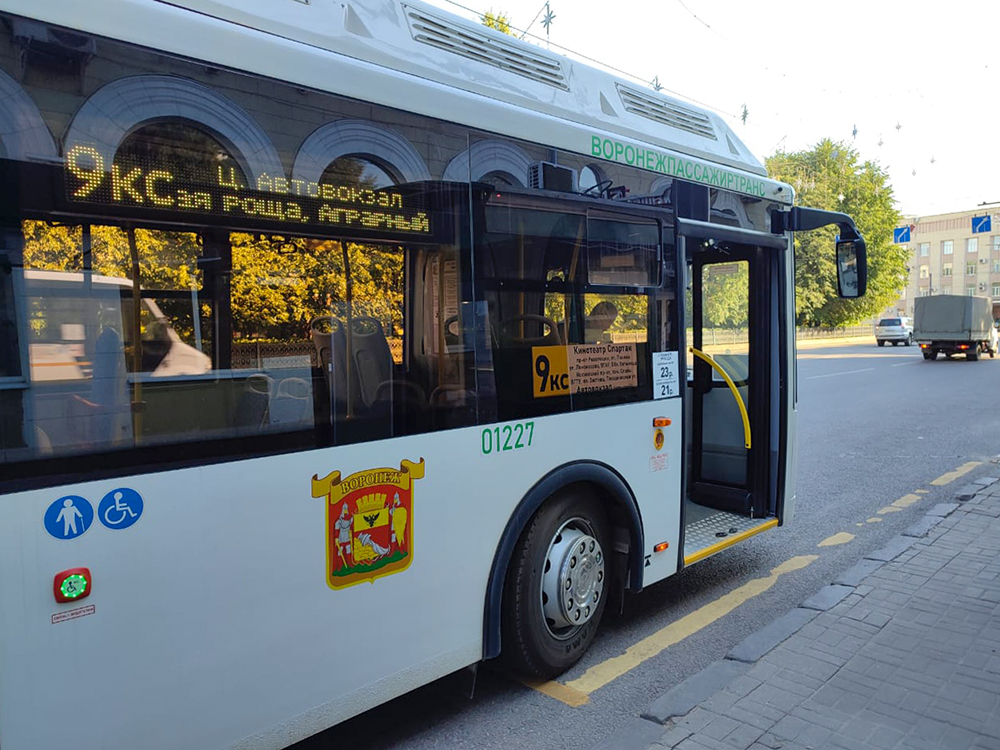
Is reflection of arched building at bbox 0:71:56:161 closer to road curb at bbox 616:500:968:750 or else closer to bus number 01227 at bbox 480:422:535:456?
bus number 01227 at bbox 480:422:535:456

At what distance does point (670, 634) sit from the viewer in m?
4.32

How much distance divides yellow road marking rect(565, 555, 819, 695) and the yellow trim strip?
0.34 meters

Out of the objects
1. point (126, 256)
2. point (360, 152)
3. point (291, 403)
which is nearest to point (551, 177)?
point (360, 152)

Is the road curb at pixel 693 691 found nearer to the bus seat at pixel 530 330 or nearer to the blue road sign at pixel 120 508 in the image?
the bus seat at pixel 530 330

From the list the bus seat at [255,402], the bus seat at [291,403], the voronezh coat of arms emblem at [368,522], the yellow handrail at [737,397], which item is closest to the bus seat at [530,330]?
the voronezh coat of arms emblem at [368,522]

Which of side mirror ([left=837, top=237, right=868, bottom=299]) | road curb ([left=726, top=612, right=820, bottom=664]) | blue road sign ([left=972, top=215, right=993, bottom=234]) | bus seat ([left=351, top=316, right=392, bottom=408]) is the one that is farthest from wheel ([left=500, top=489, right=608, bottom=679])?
blue road sign ([left=972, top=215, right=993, bottom=234])

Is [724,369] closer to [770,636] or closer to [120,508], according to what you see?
[770,636]

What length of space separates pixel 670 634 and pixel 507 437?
1860 mm

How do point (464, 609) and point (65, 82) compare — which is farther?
point (464, 609)

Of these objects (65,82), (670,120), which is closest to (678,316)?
(670,120)

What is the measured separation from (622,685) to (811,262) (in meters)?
47.7

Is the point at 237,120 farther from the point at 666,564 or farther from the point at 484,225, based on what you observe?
the point at 666,564

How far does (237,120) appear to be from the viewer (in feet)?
8.02

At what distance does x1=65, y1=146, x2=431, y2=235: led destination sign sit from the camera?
2.19 metres
